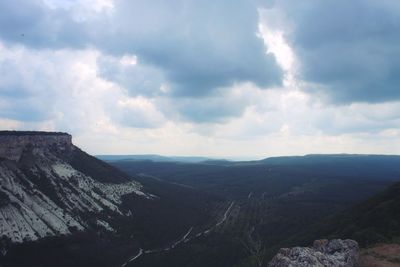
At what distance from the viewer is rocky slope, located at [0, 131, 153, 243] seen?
111m

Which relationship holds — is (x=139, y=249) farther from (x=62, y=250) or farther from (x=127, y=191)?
(x=127, y=191)

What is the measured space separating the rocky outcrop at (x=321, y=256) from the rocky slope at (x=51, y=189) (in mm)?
87763

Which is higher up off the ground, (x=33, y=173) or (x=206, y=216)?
(x=33, y=173)

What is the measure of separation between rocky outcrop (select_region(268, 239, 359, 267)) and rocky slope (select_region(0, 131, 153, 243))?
8776 cm

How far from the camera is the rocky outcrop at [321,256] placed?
92.1ft

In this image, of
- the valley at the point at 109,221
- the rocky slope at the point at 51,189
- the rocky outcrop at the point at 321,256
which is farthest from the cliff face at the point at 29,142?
the rocky outcrop at the point at 321,256

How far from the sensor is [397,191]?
257 ft

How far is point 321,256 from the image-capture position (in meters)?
30.1

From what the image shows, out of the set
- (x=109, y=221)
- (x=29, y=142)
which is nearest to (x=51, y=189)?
(x=109, y=221)

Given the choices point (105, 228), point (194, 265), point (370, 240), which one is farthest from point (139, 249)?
point (370, 240)

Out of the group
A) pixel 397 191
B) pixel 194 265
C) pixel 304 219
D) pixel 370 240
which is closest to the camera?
pixel 370 240

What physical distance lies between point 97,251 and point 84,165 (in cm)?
6338

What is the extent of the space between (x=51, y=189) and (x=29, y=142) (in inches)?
954

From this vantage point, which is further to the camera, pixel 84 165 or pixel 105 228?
pixel 84 165
